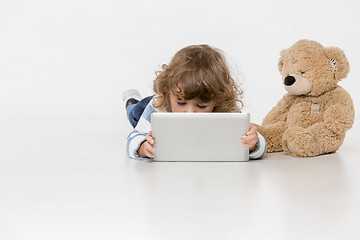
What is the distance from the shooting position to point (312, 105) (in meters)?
1.99

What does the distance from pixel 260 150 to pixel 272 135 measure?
17 centimetres

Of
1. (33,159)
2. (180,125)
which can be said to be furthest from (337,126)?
(33,159)

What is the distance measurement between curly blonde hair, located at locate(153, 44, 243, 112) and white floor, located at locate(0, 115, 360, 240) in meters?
0.24

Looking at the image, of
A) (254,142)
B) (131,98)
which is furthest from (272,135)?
(131,98)

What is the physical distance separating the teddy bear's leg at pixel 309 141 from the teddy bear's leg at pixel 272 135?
0.07 meters

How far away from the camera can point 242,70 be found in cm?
302

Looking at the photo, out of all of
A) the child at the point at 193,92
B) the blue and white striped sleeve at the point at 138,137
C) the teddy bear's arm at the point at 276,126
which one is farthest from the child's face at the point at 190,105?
the teddy bear's arm at the point at 276,126

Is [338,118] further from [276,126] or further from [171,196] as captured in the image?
[171,196]

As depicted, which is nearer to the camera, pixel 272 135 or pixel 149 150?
pixel 149 150

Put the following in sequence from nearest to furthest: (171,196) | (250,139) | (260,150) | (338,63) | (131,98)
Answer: (171,196), (250,139), (260,150), (338,63), (131,98)

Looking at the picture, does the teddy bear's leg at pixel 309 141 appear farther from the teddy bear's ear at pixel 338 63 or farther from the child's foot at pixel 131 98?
the child's foot at pixel 131 98

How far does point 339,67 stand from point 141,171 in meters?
0.78

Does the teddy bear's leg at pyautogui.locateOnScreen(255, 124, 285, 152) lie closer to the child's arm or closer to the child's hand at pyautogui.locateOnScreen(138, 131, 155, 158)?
the child's arm

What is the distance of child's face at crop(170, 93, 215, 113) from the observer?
1865mm
